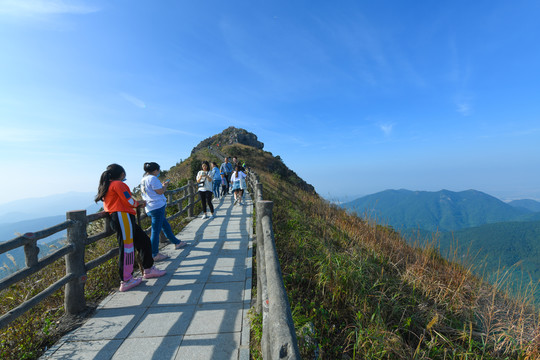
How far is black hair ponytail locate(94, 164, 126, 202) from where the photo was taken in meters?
3.26

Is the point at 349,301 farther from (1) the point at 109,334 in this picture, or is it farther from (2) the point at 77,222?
(2) the point at 77,222

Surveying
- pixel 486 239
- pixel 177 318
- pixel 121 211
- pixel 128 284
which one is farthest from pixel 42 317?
pixel 486 239

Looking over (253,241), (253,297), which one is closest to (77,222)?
(253,297)

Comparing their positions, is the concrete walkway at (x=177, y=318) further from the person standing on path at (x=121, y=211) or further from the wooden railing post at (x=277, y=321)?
the wooden railing post at (x=277, y=321)

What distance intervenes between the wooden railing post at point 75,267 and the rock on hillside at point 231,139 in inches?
2299

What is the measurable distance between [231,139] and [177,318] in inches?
2454

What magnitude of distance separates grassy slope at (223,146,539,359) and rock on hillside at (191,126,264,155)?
5819cm

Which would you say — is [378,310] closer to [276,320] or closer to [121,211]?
[276,320]

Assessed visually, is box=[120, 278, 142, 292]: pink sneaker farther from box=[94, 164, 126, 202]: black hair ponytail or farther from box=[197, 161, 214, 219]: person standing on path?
box=[197, 161, 214, 219]: person standing on path

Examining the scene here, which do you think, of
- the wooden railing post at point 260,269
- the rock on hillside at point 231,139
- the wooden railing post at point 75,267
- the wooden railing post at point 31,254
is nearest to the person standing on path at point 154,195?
the wooden railing post at point 75,267

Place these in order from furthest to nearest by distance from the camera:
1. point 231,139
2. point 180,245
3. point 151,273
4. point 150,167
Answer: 1. point 231,139
2. point 180,245
3. point 150,167
4. point 151,273

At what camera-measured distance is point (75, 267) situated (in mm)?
2973

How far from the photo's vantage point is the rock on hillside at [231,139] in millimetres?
62812

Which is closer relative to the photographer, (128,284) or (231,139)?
(128,284)
